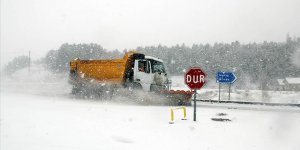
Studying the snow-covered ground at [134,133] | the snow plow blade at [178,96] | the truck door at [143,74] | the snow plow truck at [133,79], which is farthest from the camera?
the truck door at [143,74]

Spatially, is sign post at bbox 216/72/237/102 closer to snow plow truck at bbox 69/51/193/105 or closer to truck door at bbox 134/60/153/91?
snow plow truck at bbox 69/51/193/105

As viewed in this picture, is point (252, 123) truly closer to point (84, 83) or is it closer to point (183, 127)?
point (183, 127)

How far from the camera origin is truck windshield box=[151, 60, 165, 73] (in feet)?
64.7

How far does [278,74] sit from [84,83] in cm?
8177

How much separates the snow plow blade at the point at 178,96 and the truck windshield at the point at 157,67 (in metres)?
1.62

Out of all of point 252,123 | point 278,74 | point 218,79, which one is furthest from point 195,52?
point 252,123

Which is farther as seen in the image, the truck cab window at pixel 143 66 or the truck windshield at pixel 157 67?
the truck windshield at pixel 157 67

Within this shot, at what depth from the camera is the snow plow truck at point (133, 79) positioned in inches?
747

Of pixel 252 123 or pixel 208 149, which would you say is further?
pixel 252 123

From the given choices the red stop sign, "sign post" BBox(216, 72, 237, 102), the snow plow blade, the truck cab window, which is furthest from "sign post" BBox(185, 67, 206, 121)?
"sign post" BBox(216, 72, 237, 102)

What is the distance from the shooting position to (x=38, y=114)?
39.5 ft

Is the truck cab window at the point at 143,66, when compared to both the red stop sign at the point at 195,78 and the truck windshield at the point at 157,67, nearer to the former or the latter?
the truck windshield at the point at 157,67

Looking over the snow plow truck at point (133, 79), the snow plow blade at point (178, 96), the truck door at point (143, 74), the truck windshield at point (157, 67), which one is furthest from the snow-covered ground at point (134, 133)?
the truck windshield at point (157, 67)

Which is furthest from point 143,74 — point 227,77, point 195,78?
point 227,77
